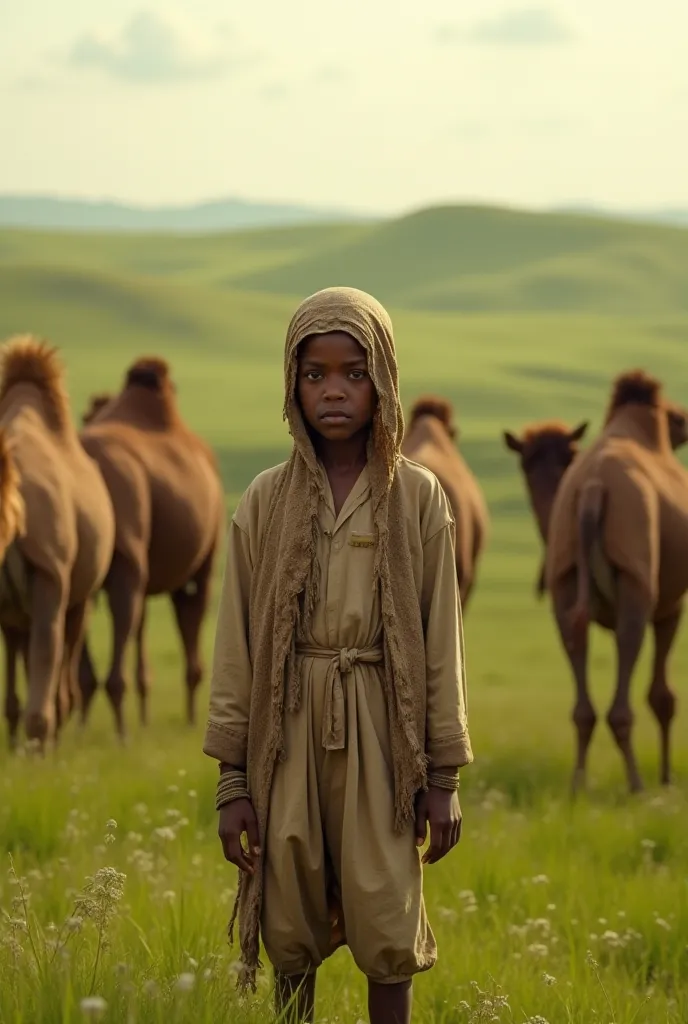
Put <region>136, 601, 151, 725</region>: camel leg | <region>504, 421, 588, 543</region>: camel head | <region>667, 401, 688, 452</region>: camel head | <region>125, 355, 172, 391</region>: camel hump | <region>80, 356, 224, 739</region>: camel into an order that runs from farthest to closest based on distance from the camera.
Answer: <region>125, 355, 172, 391</region>: camel hump < <region>136, 601, 151, 725</region>: camel leg < <region>504, 421, 588, 543</region>: camel head < <region>80, 356, 224, 739</region>: camel < <region>667, 401, 688, 452</region>: camel head

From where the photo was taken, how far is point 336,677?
15.0ft

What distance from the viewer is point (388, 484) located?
4645 millimetres

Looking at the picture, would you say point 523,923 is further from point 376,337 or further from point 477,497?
point 477,497

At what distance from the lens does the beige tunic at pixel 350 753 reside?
4551mm

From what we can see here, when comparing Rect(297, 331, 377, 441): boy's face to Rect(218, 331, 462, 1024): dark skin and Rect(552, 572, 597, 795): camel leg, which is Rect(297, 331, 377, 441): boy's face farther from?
Rect(552, 572, 597, 795): camel leg

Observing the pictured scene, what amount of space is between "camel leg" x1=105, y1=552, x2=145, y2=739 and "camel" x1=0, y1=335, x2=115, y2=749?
1.87 feet

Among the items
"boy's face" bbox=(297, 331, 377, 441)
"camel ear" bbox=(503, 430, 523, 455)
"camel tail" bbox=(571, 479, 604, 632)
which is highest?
"boy's face" bbox=(297, 331, 377, 441)

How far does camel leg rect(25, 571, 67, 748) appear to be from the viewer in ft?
32.8

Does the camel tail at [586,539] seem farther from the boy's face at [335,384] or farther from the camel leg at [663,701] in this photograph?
the boy's face at [335,384]

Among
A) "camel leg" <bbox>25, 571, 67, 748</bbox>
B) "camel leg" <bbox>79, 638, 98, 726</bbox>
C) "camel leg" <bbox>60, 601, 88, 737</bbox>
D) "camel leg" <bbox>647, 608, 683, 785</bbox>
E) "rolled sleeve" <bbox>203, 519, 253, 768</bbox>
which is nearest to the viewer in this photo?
"rolled sleeve" <bbox>203, 519, 253, 768</bbox>

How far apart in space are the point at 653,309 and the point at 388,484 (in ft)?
255

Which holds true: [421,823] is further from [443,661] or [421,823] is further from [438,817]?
[443,661]

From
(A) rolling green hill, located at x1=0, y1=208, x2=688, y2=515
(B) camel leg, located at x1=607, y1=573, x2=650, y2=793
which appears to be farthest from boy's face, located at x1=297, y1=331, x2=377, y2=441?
(A) rolling green hill, located at x1=0, y1=208, x2=688, y2=515

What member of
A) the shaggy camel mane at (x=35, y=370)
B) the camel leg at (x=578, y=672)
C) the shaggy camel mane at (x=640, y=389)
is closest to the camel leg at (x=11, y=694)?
the shaggy camel mane at (x=35, y=370)
